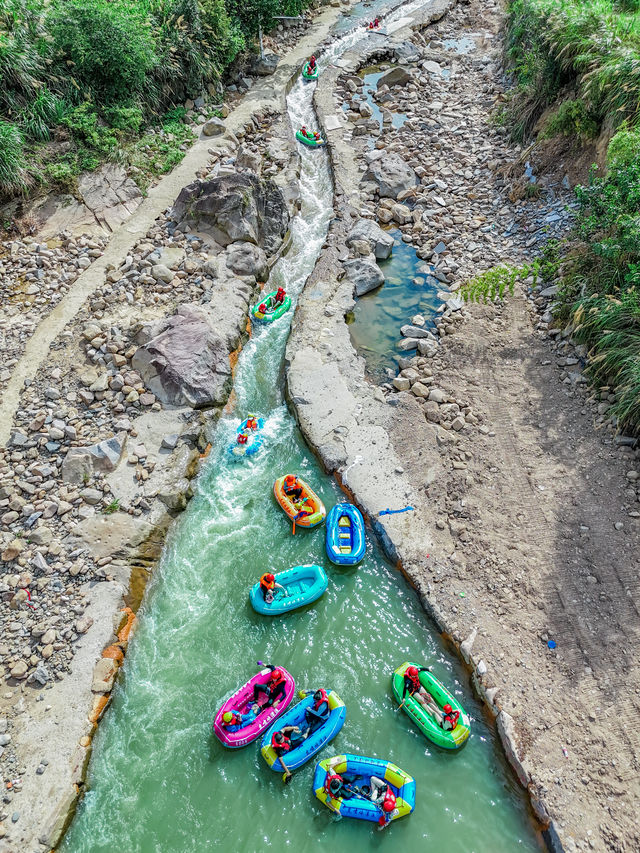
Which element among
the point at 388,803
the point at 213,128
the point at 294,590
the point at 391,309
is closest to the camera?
the point at 388,803

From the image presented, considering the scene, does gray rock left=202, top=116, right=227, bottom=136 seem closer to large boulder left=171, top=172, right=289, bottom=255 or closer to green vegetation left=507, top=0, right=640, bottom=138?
large boulder left=171, top=172, right=289, bottom=255

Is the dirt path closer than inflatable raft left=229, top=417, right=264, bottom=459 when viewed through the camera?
No

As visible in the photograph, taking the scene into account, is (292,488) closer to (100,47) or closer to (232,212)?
(232,212)

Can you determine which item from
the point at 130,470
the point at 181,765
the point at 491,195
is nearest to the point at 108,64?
the point at 491,195

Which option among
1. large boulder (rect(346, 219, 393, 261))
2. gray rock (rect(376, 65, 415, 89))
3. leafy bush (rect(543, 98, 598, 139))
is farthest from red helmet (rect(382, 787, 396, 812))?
gray rock (rect(376, 65, 415, 89))

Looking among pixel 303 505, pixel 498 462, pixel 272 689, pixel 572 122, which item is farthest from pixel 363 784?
pixel 572 122
